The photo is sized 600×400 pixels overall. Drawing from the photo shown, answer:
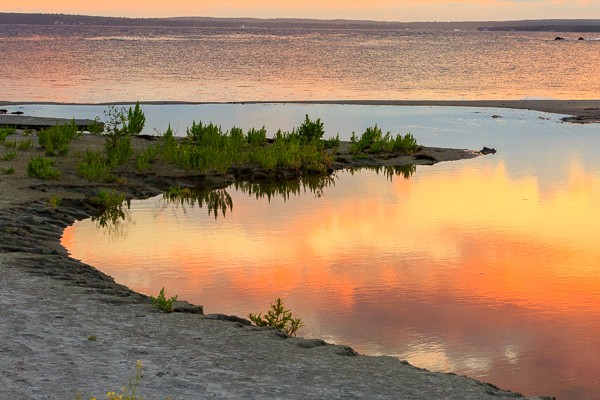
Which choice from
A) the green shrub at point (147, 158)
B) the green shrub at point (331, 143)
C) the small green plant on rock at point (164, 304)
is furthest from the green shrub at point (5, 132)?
the small green plant on rock at point (164, 304)

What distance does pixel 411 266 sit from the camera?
14727 mm

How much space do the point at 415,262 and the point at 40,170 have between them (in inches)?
331

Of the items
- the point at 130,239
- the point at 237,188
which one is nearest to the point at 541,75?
the point at 237,188

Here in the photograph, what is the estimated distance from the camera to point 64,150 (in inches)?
894

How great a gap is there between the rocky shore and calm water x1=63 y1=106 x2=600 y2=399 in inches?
41.3

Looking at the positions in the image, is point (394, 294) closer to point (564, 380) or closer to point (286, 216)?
point (564, 380)

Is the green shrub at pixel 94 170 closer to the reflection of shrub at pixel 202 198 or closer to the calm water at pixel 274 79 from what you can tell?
Result: the reflection of shrub at pixel 202 198

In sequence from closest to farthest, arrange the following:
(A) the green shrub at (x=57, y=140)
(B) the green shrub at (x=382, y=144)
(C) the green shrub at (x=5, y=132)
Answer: (A) the green shrub at (x=57, y=140)
(C) the green shrub at (x=5, y=132)
(B) the green shrub at (x=382, y=144)

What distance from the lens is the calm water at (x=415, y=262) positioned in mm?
11125

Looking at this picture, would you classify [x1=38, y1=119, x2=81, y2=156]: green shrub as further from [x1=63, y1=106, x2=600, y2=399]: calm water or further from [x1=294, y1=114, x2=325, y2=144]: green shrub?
[x1=294, y1=114, x2=325, y2=144]: green shrub

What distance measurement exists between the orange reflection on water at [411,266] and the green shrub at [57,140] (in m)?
4.08

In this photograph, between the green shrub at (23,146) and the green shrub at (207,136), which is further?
the green shrub at (207,136)

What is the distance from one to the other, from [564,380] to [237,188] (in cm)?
1275

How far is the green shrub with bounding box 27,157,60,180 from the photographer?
1973 cm
